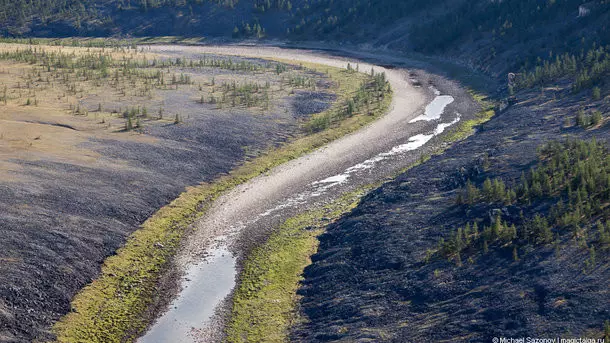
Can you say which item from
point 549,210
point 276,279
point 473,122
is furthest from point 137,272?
point 473,122

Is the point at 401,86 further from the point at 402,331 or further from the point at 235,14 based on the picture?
the point at 402,331

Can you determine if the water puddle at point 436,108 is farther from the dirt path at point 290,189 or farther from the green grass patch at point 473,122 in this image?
the green grass patch at point 473,122

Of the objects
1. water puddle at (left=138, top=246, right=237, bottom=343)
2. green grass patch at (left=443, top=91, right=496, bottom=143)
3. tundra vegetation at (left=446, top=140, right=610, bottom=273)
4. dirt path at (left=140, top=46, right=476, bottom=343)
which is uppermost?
tundra vegetation at (left=446, top=140, right=610, bottom=273)

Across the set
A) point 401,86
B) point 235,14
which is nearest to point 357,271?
point 401,86

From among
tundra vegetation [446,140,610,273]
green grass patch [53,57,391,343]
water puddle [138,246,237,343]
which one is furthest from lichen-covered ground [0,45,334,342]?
tundra vegetation [446,140,610,273]

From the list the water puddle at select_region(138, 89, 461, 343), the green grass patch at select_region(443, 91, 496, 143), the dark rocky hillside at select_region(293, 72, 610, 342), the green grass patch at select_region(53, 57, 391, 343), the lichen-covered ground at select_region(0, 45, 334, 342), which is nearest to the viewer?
the dark rocky hillside at select_region(293, 72, 610, 342)

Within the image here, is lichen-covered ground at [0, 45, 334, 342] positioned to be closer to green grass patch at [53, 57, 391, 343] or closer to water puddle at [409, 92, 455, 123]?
green grass patch at [53, 57, 391, 343]
